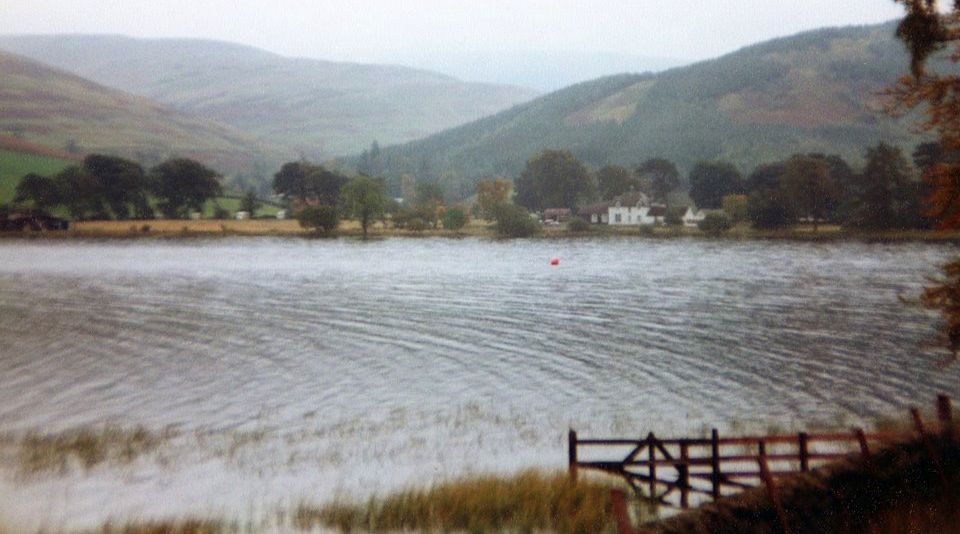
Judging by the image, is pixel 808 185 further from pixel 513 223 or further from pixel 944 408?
pixel 944 408

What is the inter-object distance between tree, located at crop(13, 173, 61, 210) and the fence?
16201 centimetres

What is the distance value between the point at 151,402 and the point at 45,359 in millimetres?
12884

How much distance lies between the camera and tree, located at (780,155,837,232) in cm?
15762

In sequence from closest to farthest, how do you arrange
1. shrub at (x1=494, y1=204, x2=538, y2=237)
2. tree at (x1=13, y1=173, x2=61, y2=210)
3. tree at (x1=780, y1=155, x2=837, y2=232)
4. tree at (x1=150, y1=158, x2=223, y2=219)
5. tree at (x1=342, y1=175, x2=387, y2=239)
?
tree at (x1=780, y1=155, x2=837, y2=232)
tree at (x1=13, y1=173, x2=61, y2=210)
tree at (x1=342, y1=175, x2=387, y2=239)
shrub at (x1=494, y1=204, x2=538, y2=237)
tree at (x1=150, y1=158, x2=223, y2=219)

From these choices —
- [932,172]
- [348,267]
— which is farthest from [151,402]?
[348,267]

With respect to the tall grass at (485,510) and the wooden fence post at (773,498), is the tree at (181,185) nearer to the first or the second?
the tall grass at (485,510)

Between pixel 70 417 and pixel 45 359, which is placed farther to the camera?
pixel 45 359

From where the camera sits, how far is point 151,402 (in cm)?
3478

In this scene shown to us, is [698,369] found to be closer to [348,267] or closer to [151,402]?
[151,402]

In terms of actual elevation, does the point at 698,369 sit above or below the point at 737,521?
below

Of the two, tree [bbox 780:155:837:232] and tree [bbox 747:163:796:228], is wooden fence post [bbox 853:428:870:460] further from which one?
tree [bbox 747:163:796:228]

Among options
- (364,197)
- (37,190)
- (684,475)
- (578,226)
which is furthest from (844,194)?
(684,475)

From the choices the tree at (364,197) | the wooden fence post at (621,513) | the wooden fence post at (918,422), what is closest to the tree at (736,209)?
the tree at (364,197)

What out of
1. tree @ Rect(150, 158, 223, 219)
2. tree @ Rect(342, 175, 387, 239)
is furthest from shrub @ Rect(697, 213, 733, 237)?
tree @ Rect(150, 158, 223, 219)
